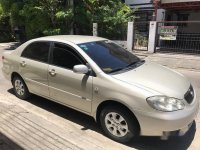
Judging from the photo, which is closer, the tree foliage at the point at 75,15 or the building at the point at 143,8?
the tree foliage at the point at 75,15

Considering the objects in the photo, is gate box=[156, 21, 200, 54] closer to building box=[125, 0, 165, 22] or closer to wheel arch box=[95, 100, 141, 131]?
building box=[125, 0, 165, 22]

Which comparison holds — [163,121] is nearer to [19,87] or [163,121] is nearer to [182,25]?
[19,87]

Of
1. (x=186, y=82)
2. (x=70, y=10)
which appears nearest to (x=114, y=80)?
(x=186, y=82)

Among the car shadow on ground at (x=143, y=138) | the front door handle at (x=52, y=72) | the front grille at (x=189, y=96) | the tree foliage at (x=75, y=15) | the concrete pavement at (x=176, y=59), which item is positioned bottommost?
the concrete pavement at (x=176, y=59)

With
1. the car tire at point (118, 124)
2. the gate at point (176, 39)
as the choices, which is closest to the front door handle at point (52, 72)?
the car tire at point (118, 124)

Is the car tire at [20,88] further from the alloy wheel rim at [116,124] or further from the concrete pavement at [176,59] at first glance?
the concrete pavement at [176,59]

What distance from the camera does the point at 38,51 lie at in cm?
587

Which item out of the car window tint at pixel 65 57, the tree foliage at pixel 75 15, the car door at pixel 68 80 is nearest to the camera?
the car door at pixel 68 80

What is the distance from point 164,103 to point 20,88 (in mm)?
3722

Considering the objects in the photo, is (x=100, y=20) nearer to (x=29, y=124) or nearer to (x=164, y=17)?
(x=164, y=17)

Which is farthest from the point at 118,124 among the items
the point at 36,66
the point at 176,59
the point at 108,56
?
the point at 176,59

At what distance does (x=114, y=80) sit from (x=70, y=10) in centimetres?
1230

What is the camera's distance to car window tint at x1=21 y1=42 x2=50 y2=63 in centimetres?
564

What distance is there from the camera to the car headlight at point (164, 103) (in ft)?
12.9
